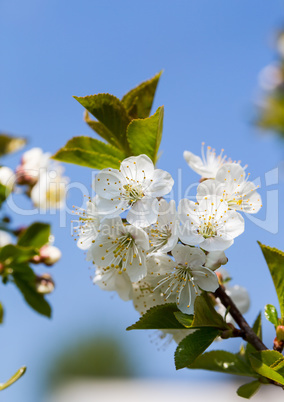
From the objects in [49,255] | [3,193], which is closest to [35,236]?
[49,255]

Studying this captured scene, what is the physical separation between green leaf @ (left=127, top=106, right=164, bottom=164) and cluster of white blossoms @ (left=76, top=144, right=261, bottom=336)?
0.21 feet

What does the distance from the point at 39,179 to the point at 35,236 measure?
47 cm

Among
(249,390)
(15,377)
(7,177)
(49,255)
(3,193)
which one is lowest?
(249,390)

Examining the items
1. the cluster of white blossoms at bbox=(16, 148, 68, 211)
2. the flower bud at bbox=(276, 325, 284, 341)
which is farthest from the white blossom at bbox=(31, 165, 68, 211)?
the flower bud at bbox=(276, 325, 284, 341)

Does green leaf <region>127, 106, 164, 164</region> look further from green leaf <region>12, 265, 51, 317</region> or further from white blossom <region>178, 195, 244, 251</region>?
green leaf <region>12, 265, 51, 317</region>

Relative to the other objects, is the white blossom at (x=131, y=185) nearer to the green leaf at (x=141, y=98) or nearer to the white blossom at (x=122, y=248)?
the white blossom at (x=122, y=248)

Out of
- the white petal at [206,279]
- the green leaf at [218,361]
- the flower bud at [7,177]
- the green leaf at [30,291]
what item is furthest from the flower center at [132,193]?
the flower bud at [7,177]

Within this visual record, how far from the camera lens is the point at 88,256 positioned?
120 cm

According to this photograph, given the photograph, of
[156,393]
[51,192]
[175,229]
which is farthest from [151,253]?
[156,393]

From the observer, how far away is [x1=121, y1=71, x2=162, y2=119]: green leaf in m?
1.35

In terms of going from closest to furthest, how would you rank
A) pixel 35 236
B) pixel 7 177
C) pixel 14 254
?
1. pixel 14 254
2. pixel 35 236
3. pixel 7 177

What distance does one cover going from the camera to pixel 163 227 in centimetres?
116

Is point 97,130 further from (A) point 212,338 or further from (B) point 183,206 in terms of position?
(A) point 212,338

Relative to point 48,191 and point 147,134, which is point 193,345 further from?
point 48,191
